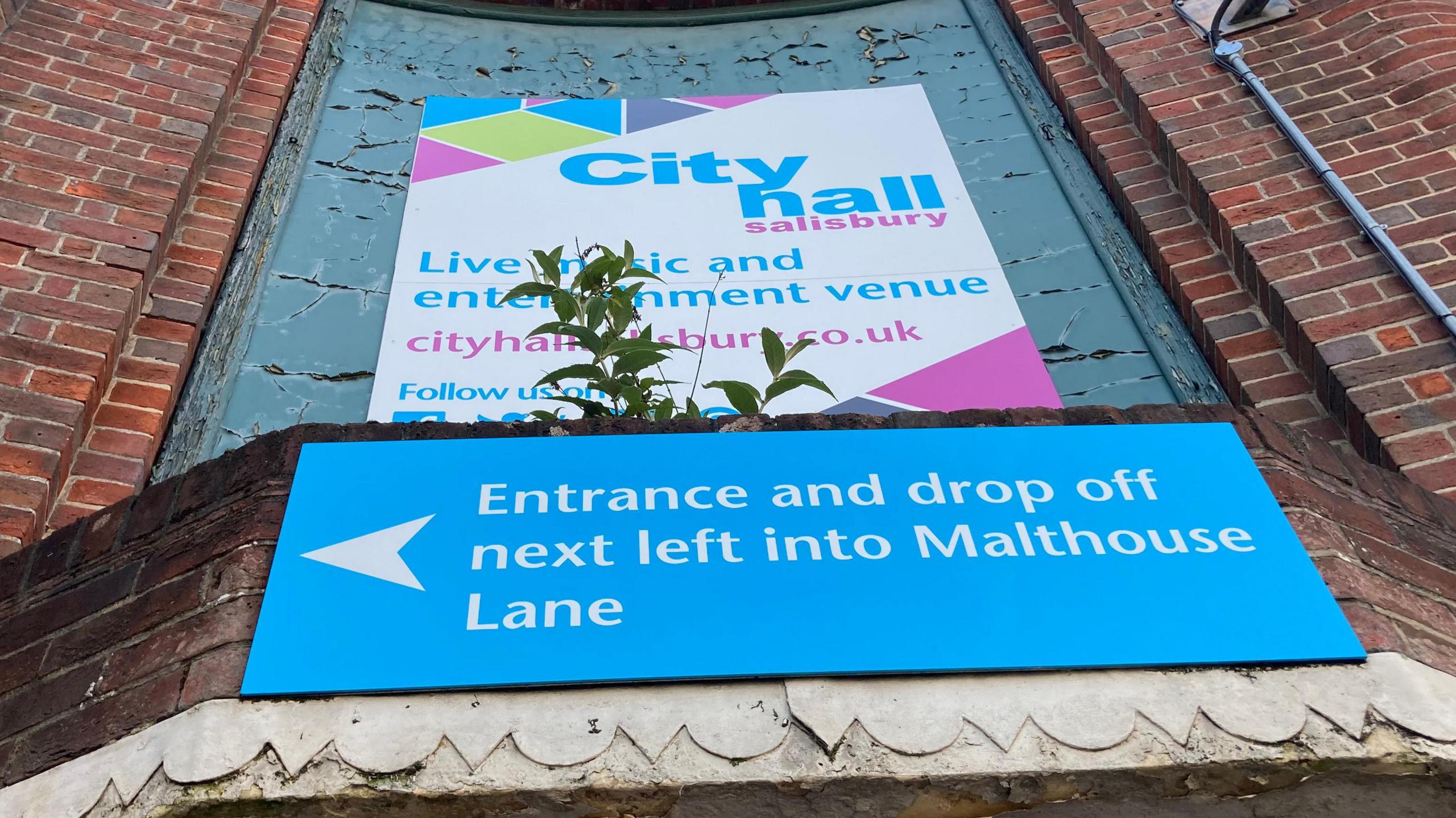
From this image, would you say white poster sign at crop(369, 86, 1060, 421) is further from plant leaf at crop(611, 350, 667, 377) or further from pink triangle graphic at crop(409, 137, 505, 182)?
plant leaf at crop(611, 350, 667, 377)

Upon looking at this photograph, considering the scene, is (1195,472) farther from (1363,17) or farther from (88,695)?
(1363,17)

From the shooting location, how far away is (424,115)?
539 cm

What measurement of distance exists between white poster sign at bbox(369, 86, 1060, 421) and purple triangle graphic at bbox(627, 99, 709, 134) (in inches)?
0.4

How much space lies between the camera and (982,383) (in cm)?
405

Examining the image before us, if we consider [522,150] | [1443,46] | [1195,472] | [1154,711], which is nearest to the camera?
[1154,711]

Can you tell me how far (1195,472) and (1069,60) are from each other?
11.5ft

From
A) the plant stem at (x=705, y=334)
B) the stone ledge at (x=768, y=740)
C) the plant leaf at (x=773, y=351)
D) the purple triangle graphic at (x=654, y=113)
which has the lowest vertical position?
the stone ledge at (x=768, y=740)

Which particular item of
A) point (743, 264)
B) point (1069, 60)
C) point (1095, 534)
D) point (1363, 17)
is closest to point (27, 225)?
point (743, 264)

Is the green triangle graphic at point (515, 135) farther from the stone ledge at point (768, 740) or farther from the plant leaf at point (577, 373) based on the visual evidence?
the stone ledge at point (768, 740)

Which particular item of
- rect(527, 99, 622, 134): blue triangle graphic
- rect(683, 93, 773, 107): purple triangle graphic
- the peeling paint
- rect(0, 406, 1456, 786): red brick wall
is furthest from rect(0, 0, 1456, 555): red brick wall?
rect(683, 93, 773, 107): purple triangle graphic

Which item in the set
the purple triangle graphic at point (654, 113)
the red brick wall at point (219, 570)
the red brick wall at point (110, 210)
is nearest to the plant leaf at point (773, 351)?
the red brick wall at point (219, 570)

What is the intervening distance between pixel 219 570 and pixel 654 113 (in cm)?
365

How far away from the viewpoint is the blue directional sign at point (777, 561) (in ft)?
6.85

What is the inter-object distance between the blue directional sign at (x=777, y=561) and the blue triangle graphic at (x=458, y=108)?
3189 mm
